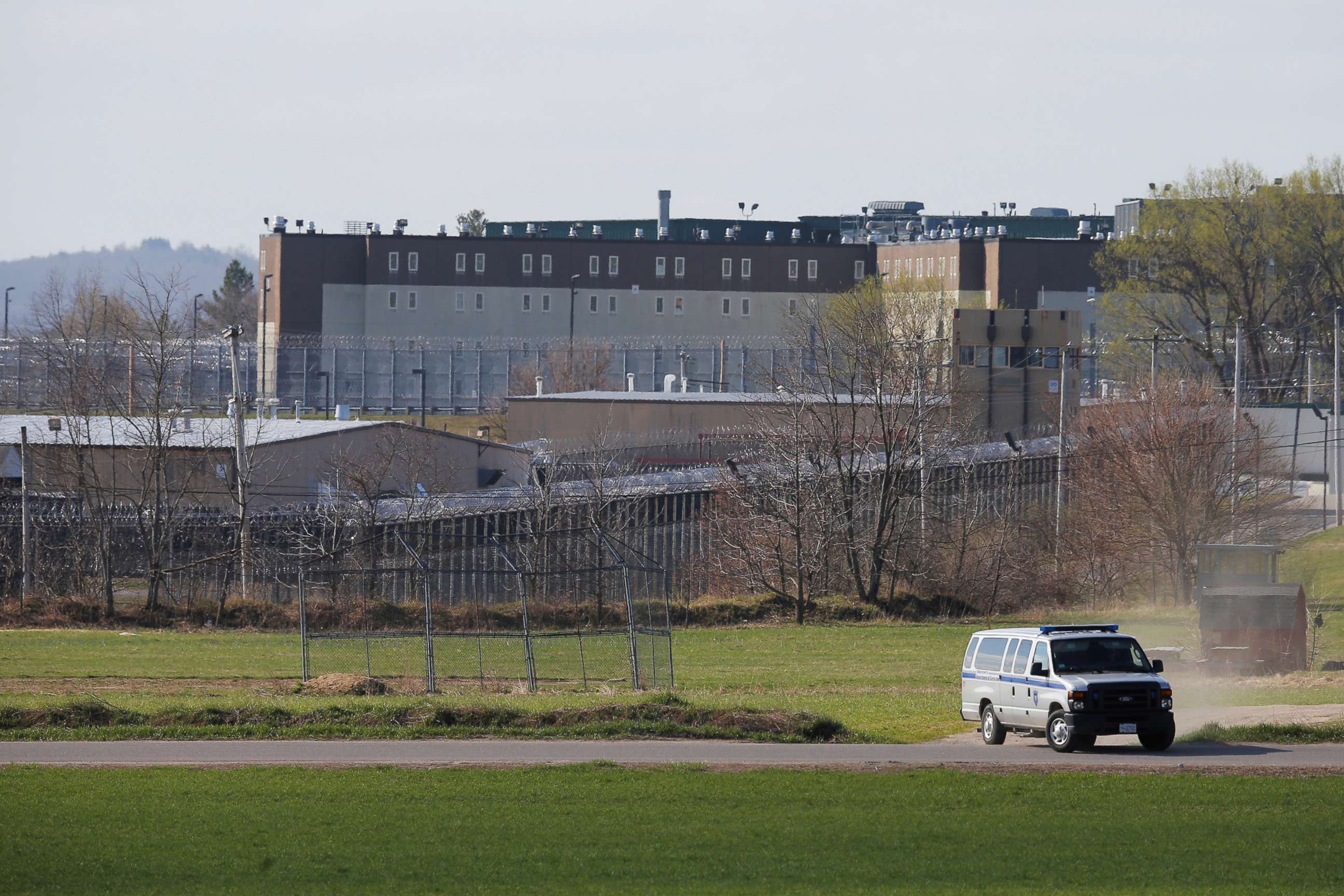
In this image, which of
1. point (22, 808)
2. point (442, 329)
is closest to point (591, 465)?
point (22, 808)

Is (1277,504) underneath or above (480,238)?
underneath

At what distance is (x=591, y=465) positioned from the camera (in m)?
59.4

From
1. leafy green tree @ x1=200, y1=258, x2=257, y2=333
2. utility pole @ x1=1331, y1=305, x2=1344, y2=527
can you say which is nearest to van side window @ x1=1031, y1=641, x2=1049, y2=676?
utility pole @ x1=1331, y1=305, x2=1344, y2=527

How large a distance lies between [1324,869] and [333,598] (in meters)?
29.8

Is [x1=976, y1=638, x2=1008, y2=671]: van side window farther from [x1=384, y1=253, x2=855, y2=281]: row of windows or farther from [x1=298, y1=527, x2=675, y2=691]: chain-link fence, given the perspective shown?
[x1=384, y1=253, x2=855, y2=281]: row of windows

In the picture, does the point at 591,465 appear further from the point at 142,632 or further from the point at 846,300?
the point at 846,300

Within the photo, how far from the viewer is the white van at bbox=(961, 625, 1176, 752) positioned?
73.5 feet

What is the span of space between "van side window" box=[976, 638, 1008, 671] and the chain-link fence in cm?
679

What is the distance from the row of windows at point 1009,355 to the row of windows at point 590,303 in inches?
1605

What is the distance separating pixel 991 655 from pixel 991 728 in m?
1.08

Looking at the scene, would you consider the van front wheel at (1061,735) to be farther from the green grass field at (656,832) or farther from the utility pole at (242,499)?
the utility pole at (242,499)

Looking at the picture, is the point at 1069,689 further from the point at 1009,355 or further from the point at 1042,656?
the point at 1009,355

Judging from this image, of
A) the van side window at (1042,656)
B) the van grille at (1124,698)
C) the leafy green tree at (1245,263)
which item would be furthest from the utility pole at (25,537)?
the leafy green tree at (1245,263)

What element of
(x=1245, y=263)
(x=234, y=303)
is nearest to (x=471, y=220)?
(x=234, y=303)
